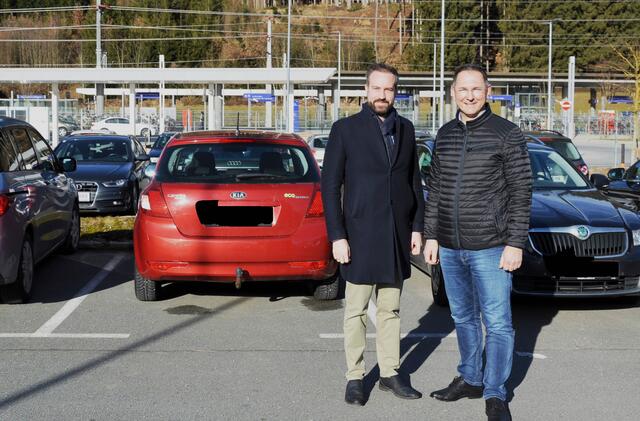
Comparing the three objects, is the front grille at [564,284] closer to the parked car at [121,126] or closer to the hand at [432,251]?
the hand at [432,251]

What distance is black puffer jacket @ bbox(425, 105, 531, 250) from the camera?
4738 millimetres

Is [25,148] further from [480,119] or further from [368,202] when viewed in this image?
[480,119]

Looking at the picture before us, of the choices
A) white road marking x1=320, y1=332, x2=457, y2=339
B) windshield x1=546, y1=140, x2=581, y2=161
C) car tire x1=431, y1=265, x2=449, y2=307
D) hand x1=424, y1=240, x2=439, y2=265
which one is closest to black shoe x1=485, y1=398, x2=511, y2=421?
hand x1=424, y1=240, x2=439, y2=265

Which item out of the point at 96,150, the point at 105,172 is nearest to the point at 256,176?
the point at 105,172

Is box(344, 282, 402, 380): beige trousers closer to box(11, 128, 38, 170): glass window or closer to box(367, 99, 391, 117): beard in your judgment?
box(367, 99, 391, 117): beard

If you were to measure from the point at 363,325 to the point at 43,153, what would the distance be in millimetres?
5360

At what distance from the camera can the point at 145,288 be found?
7.94 meters

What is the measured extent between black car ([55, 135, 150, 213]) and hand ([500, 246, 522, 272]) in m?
8.87

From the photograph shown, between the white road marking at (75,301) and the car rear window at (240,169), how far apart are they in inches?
55.4

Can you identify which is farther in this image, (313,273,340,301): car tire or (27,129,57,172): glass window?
(27,129,57,172): glass window

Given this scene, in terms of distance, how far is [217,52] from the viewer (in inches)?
4552

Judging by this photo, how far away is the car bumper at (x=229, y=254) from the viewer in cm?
726

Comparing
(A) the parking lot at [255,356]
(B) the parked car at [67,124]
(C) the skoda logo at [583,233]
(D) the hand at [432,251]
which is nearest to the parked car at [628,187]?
(A) the parking lot at [255,356]

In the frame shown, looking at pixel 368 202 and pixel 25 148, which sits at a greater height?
pixel 25 148
